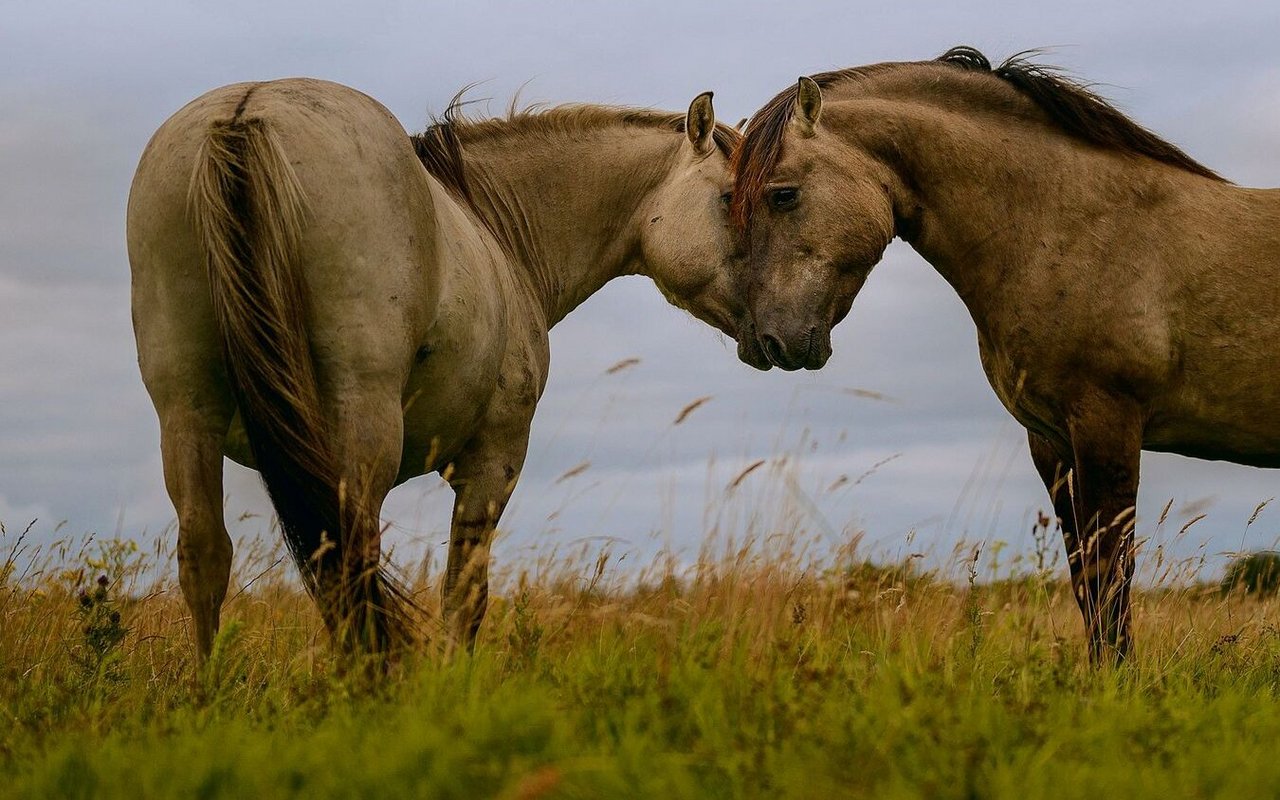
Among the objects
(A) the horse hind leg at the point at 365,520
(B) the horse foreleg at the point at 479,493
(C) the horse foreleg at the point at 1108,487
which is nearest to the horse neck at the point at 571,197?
(B) the horse foreleg at the point at 479,493

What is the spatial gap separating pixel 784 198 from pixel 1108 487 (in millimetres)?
2094

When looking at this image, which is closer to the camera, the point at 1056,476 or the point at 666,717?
the point at 666,717

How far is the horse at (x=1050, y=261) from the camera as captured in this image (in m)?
5.92

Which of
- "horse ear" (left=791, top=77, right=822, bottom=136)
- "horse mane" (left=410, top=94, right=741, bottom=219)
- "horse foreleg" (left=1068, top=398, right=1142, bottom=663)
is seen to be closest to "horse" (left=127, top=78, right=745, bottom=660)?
"horse mane" (left=410, top=94, right=741, bottom=219)

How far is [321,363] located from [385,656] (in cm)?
106

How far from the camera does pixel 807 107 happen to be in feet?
20.0

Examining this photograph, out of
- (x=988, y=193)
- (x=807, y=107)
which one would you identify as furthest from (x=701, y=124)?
(x=988, y=193)

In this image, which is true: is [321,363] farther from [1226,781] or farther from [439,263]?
[1226,781]

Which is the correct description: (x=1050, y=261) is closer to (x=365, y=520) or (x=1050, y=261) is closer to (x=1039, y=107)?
(x=1039, y=107)

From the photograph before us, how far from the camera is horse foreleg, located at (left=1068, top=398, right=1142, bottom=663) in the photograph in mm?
Answer: 5836

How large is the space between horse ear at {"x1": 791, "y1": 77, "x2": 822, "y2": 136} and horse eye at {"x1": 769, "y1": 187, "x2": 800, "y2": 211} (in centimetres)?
32

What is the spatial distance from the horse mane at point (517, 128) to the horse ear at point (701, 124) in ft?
0.26

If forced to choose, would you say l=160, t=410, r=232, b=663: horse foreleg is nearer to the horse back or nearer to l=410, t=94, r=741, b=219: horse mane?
the horse back

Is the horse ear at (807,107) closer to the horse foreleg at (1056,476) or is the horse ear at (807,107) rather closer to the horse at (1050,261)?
the horse at (1050,261)
